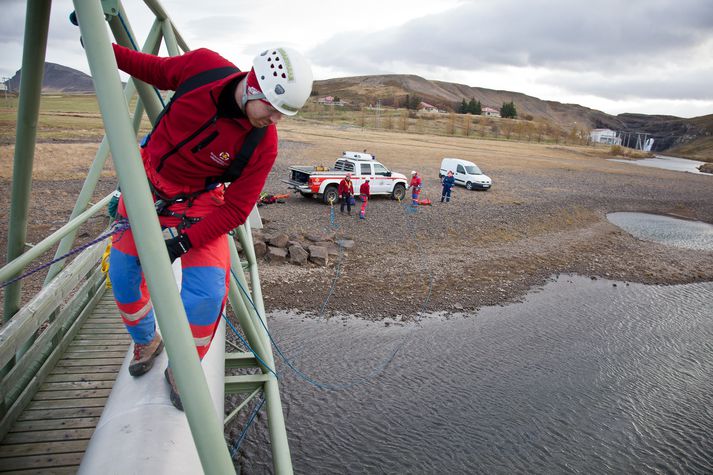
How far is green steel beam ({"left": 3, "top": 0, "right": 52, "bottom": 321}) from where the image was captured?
2633 mm

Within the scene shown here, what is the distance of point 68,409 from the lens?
3.88 m

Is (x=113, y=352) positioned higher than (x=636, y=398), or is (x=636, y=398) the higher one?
(x=113, y=352)

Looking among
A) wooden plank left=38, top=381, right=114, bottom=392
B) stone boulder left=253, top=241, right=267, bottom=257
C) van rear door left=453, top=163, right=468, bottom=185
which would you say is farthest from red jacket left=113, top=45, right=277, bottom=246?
van rear door left=453, top=163, right=468, bottom=185

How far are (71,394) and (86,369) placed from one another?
1.51 feet

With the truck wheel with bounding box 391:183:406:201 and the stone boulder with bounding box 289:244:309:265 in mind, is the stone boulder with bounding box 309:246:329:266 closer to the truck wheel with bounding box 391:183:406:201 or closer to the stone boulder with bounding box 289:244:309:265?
the stone boulder with bounding box 289:244:309:265

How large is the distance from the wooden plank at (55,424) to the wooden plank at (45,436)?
1.2 inches

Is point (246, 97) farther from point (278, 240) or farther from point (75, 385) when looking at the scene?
point (278, 240)

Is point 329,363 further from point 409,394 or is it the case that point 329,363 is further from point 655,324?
point 655,324

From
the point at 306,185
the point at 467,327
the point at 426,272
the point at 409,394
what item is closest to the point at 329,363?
the point at 409,394

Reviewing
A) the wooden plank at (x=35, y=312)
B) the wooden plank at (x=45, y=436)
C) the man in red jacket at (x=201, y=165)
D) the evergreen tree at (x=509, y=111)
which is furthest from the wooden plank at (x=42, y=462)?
the evergreen tree at (x=509, y=111)

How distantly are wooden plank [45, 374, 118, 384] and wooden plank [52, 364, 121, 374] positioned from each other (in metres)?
0.05

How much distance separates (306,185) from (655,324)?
516 inches

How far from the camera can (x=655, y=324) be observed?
11203mm

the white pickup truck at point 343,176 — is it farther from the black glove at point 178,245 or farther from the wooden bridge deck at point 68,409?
the black glove at point 178,245
